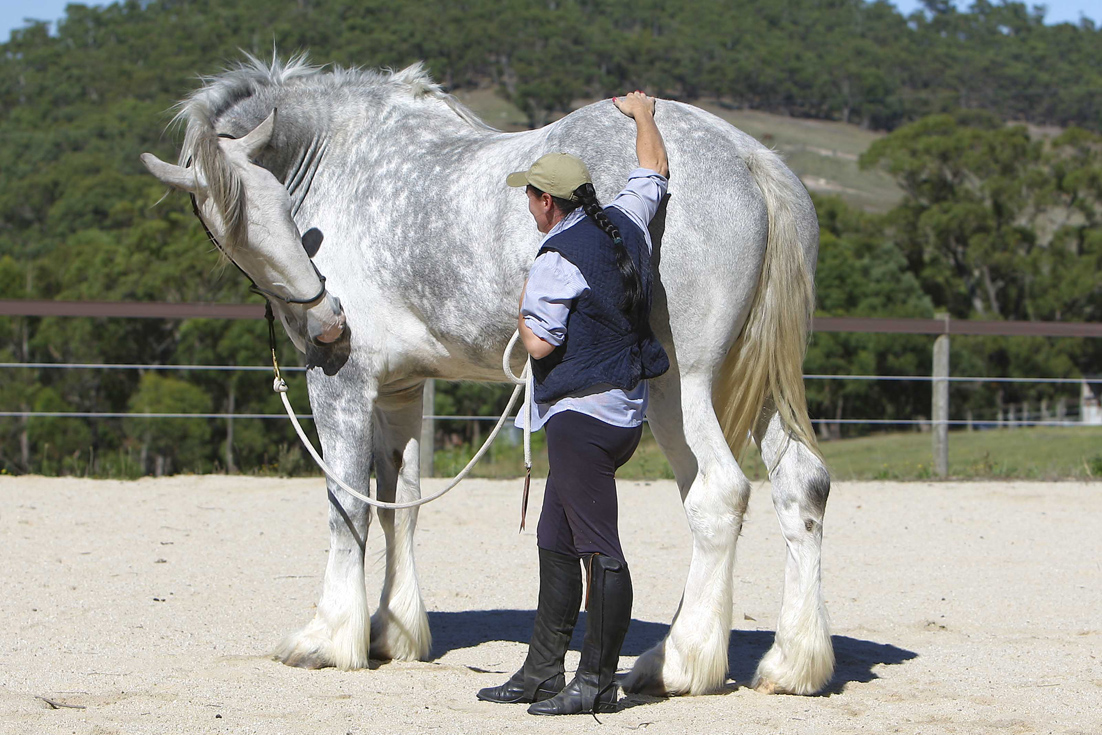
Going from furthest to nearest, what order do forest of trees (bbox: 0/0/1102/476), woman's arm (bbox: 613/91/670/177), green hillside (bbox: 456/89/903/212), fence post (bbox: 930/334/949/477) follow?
green hillside (bbox: 456/89/903/212) < forest of trees (bbox: 0/0/1102/476) < fence post (bbox: 930/334/949/477) < woman's arm (bbox: 613/91/670/177)

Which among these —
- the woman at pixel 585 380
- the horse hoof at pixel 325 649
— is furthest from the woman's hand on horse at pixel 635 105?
the horse hoof at pixel 325 649

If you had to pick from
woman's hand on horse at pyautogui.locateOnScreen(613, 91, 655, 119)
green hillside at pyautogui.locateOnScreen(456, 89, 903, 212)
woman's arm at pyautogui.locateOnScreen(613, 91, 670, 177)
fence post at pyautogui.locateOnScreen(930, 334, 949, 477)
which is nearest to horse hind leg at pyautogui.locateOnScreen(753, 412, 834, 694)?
woman's arm at pyautogui.locateOnScreen(613, 91, 670, 177)

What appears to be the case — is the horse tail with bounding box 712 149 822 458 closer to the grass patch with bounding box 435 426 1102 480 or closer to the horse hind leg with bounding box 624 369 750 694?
the horse hind leg with bounding box 624 369 750 694

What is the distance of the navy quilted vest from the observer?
10.4 ft

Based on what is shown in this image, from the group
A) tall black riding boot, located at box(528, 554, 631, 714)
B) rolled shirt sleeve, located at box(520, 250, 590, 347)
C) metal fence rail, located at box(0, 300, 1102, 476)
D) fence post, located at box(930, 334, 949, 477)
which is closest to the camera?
rolled shirt sleeve, located at box(520, 250, 590, 347)

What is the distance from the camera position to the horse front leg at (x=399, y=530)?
4145 mm

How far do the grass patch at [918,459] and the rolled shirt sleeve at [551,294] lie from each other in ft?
18.4

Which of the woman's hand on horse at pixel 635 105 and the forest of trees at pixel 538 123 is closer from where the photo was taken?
the woman's hand on horse at pixel 635 105

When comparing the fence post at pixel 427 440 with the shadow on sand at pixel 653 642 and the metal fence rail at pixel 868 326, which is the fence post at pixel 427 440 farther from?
the shadow on sand at pixel 653 642

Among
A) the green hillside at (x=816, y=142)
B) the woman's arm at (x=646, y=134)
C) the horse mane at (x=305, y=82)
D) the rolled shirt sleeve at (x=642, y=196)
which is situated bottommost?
the rolled shirt sleeve at (x=642, y=196)

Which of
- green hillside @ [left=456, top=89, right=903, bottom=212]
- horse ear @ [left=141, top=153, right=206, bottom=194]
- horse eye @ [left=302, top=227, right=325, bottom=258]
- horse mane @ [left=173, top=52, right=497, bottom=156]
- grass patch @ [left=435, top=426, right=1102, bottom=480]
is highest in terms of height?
green hillside @ [left=456, top=89, right=903, bottom=212]

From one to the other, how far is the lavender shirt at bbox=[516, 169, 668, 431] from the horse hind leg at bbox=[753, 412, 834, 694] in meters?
0.64

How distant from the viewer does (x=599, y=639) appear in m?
3.33

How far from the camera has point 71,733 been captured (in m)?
3.05
